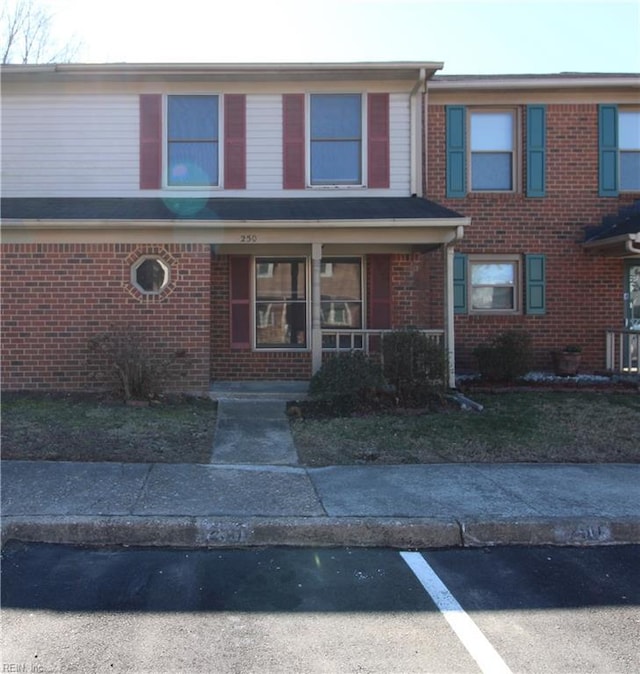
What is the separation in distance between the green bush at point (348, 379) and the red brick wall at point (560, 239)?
3.41m

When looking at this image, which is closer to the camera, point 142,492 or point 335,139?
point 142,492

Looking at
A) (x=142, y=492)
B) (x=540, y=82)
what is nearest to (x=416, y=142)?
(x=540, y=82)

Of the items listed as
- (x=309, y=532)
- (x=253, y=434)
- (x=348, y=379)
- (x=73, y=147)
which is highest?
(x=73, y=147)

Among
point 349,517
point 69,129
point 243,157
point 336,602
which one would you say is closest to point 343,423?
point 349,517

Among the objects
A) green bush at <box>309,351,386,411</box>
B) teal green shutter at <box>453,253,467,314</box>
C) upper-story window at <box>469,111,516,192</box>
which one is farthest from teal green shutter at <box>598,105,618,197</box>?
green bush at <box>309,351,386,411</box>

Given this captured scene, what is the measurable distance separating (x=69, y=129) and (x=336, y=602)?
10089 mm

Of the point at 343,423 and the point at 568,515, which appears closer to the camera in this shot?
the point at 568,515

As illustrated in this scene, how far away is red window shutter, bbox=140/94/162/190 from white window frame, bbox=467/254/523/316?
5963 mm

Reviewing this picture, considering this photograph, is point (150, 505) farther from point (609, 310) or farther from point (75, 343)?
point (609, 310)

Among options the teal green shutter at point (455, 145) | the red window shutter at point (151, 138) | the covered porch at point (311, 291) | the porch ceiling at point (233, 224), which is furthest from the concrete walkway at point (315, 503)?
the teal green shutter at point (455, 145)

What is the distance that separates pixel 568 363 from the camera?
35.4ft

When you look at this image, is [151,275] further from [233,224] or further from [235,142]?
[235,142]

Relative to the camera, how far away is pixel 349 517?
450 cm

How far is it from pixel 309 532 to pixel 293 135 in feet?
26.7
